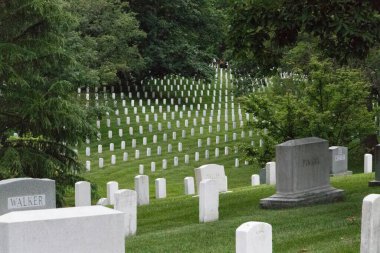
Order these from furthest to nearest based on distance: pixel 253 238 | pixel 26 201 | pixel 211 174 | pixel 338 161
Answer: pixel 338 161, pixel 211 174, pixel 26 201, pixel 253 238

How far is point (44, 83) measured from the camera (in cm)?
2317

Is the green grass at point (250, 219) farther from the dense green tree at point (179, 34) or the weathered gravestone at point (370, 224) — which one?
the dense green tree at point (179, 34)

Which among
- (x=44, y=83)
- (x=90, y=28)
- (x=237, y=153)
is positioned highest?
(x=90, y=28)

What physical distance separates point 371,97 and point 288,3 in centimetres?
2255

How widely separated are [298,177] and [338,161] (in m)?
11.6

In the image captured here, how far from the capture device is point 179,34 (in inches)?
2457

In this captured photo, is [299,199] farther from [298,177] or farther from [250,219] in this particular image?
[250,219]

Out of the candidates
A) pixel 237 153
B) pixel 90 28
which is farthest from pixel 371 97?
pixel 90 28

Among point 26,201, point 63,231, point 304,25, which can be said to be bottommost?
point 26,201

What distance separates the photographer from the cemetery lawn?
13164 millimetres

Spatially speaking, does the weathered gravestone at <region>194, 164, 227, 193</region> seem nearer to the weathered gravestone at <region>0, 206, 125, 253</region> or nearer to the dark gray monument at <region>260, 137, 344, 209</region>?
the dark gray monument at <region>260, 137, 344, 209</region>

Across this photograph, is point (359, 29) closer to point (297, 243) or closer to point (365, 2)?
Answer: point (365, 2)

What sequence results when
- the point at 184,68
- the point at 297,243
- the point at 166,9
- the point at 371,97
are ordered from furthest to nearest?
the point at 166,9 < the point at 184,68 < the point at 371,97 < the point at 297,243

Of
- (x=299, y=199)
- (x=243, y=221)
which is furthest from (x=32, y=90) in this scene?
(x=243, y=221)
